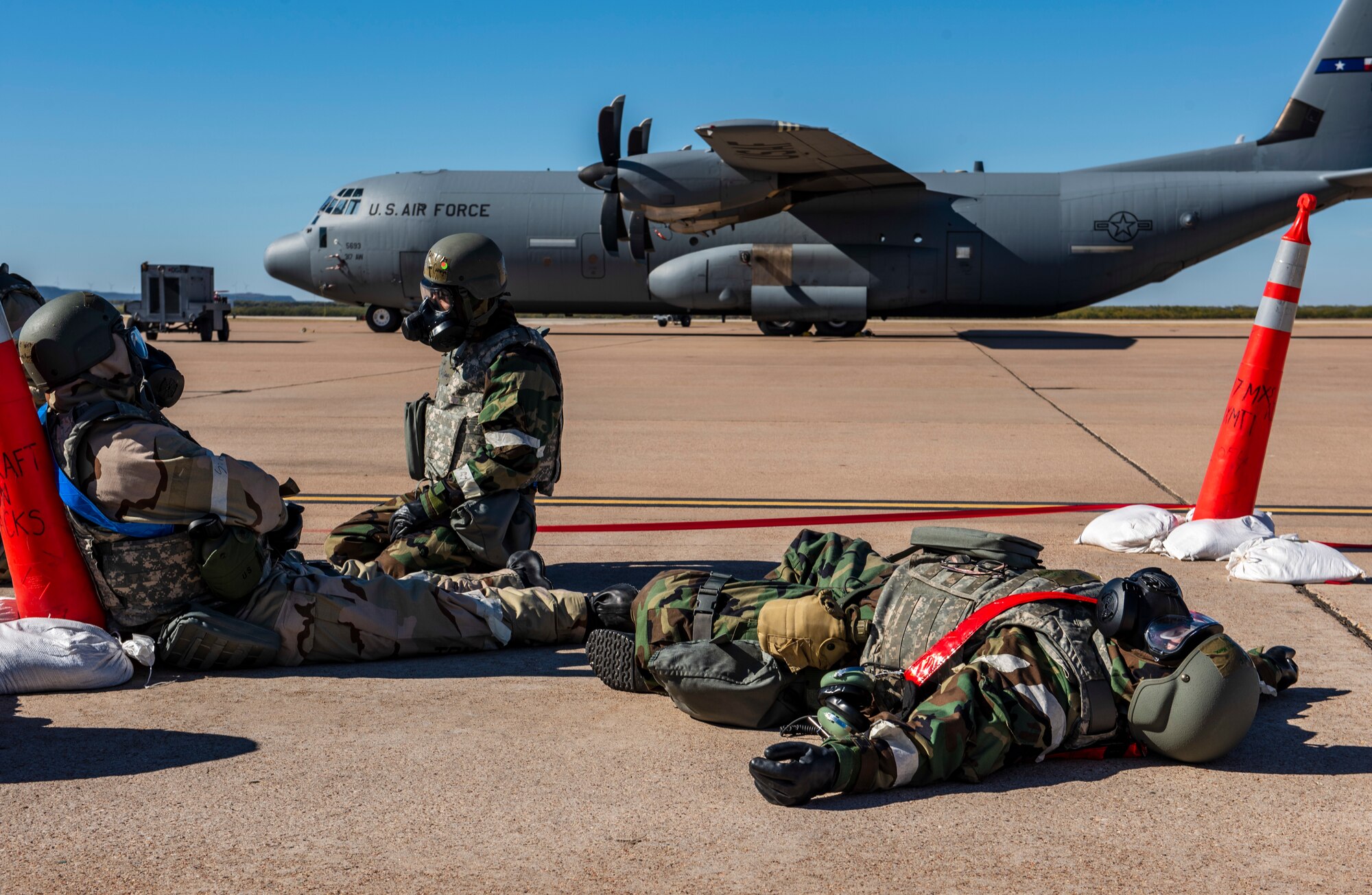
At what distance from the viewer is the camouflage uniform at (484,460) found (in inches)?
220

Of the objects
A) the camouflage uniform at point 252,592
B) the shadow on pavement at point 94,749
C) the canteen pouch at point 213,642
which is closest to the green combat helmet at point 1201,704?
the camouflage uniform at point 252,592

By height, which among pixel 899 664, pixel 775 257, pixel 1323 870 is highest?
pixel 775 257

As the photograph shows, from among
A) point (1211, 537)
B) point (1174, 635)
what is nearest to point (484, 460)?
point (1174, 635)

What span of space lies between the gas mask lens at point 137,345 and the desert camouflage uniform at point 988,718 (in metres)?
2.99

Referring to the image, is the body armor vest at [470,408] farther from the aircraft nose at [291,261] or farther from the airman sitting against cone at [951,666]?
the aircraft nose at [291,261]

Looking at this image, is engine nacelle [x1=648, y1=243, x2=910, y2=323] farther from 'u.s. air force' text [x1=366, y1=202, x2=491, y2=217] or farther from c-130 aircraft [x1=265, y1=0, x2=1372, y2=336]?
'u.s. air force' text [x1=366, y1=202, x2=491, y2=217]

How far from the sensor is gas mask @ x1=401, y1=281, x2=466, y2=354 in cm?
573

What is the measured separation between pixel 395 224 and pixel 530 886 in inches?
1034

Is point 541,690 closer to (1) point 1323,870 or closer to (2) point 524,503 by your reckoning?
(2) point 524,503

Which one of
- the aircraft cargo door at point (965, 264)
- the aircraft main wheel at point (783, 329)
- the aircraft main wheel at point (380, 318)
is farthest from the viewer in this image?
the aircraft main wheel at point (380, 318)

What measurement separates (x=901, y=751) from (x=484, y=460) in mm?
2817

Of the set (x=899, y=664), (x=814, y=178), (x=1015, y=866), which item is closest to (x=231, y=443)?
(x=899, y=664)

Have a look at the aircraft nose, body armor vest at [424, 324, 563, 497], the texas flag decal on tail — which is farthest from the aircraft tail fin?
body armor vest at [424, 324, 563, 497]

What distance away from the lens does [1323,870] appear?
2947 mm
